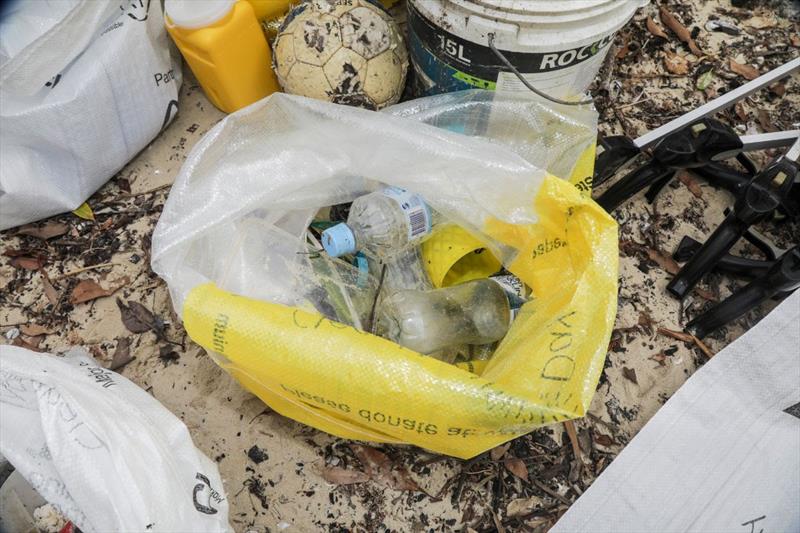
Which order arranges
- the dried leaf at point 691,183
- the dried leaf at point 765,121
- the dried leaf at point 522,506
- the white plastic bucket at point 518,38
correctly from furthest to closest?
the dried leaf at point 765,121
the dried leaf at point 691,183
the dried leaf at point 522,506
the white plastic bucket at point 518,38

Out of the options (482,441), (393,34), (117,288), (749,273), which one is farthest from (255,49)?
(749,273)

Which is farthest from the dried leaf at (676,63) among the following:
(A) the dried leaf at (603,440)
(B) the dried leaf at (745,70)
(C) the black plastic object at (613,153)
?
(A) the dried leaf at (603,440)

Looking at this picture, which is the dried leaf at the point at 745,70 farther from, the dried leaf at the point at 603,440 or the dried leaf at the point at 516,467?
the dried leaf at the point at 516,467

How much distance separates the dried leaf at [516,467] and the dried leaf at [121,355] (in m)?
0.75

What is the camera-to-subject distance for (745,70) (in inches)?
62.9

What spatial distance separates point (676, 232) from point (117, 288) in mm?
1239

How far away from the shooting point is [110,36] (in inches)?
46.4

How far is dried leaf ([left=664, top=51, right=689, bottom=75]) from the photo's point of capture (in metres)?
1.59

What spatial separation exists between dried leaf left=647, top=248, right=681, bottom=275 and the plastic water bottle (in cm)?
56

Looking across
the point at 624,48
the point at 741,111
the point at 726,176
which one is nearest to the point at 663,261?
the point at 726,176

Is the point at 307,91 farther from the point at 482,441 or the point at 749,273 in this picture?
the point at 749,273

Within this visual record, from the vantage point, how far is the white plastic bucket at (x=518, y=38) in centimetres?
95

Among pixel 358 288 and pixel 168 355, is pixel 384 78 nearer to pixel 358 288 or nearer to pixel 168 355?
pixel 358 288

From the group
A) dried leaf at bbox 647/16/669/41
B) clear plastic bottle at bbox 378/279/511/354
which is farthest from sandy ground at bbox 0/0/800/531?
clear plastic bottle at bbox 378/279/511/354
